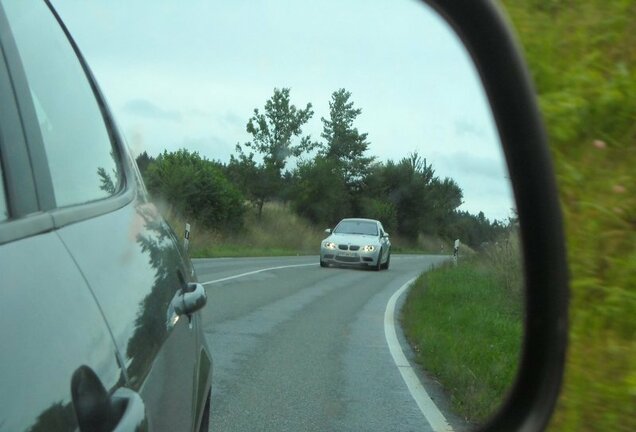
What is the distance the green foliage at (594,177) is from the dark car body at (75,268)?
5.31 ft

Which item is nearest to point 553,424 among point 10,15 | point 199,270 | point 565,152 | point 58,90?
point 565,152

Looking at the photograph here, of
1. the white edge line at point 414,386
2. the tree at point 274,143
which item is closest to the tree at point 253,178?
the tree at point 274,143

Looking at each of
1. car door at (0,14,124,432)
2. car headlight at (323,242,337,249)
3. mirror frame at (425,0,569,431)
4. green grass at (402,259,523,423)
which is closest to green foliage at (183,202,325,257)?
car headlight at (323,242,337,249)

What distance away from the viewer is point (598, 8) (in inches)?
202

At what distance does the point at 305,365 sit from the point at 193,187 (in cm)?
526

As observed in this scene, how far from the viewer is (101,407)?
1688mm

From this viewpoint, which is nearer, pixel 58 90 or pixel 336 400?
pixel 58 90

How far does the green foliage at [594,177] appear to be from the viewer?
3936 millimetres

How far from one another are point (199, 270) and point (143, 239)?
13.0 metres

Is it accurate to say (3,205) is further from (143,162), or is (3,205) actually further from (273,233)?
(273,233)

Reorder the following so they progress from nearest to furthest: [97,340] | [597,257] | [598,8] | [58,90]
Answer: [97,340], [58,90], [597,257], [598,8]

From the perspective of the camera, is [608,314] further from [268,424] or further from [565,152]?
[268,424]

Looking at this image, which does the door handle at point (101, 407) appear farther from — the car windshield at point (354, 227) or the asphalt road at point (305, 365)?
the asphalt road at point (305, 365)

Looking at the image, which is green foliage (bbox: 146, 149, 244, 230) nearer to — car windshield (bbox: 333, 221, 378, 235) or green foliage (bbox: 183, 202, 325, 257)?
green foliage (bbox: 183, 202, 325, 257)
